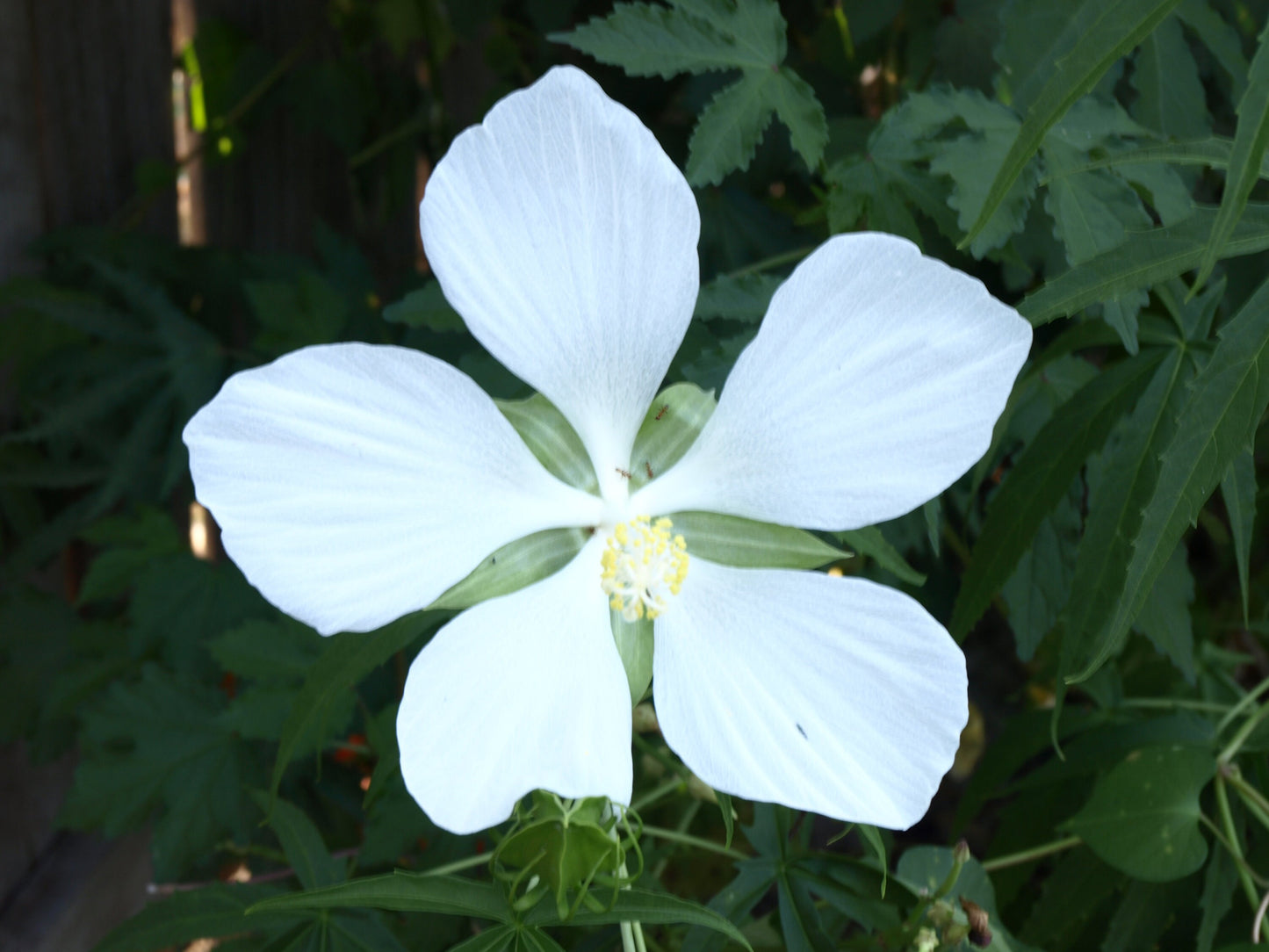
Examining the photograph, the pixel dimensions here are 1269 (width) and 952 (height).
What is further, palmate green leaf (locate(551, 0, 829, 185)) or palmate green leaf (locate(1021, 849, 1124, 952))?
palmate green leaf (locate(1021, 849, 1124, 952))

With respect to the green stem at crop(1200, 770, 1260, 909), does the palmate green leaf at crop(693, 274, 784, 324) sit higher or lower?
higher

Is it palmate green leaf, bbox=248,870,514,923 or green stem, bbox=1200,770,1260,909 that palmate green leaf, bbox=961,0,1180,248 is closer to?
palmate green leaf, bbox=248,870,514,923

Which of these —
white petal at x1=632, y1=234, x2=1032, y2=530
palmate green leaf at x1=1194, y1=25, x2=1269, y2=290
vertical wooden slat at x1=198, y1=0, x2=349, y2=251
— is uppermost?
palmate green leaf at x1=1194, y1=25, x2=1269, y2=290

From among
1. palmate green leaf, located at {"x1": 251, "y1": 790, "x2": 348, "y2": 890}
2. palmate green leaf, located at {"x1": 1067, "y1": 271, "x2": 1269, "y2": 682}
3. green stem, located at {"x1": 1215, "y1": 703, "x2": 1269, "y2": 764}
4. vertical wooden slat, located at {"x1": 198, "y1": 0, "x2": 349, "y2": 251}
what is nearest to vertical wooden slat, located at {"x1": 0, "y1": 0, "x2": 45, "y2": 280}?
vertical wooden slat, located at {"x1": 198, "y1": 0, "x2": 349, "y2": 251}

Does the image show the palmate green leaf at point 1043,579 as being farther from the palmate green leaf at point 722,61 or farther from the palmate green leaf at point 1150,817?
the palmate green leaf at point 722,61

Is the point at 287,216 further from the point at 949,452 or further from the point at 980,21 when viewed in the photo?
the point at 949,452

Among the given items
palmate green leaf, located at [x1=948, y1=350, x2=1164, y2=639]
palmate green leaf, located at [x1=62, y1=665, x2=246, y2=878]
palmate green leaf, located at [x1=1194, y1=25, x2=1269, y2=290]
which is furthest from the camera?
palmate green leaf, located at [x1=62, y1=665, x2=246, y2=878]
